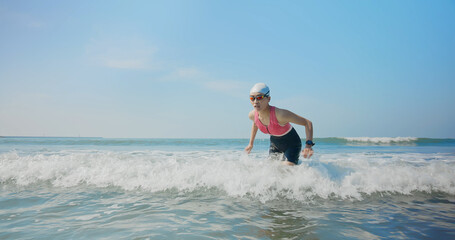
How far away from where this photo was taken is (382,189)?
5211mm

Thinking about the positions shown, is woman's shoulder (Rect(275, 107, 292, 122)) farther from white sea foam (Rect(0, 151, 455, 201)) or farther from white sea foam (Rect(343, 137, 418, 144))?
white sea foam (Rect(343, 137, 418, 144))

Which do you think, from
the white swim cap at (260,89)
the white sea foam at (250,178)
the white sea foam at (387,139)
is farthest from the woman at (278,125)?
the white sea foam at (387,139)

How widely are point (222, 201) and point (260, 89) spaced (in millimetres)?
2196

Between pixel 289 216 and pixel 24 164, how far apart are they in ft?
24.6

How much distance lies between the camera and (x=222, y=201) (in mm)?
4355

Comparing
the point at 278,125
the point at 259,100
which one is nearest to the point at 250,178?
the point at 278,125

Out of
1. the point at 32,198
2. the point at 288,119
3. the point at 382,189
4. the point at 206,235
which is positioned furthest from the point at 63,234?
the point at 382,189

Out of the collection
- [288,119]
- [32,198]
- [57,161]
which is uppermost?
[288,119]

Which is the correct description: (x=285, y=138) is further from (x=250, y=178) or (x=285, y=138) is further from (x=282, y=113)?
(x=250, y=178)

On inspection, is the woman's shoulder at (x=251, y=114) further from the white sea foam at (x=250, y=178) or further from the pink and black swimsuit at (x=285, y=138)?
the white sea foam at (x=250, y=178)

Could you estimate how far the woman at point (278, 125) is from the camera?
4.57 metres

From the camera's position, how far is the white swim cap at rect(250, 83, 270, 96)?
4.59 m

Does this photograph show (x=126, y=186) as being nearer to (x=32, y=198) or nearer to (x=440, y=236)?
(x=32, y=198)

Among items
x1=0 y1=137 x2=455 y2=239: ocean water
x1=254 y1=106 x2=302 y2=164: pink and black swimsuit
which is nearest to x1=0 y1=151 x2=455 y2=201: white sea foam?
x1=0 y1=137 x2=455 y2=239: ocean water
